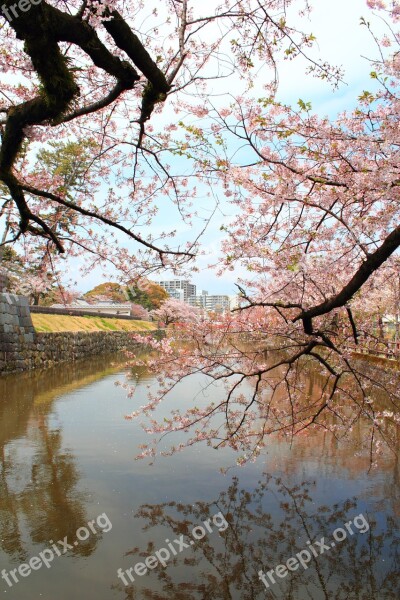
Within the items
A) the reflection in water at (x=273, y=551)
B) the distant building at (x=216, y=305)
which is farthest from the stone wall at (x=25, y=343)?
the reflection in water at (x=273, y=551)

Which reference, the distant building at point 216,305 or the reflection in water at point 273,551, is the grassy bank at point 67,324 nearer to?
the distant building at point 216,305

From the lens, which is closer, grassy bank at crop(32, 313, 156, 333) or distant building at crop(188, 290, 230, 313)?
distant building at crop(188, 290, 230, 313)

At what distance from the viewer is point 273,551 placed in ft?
13.2

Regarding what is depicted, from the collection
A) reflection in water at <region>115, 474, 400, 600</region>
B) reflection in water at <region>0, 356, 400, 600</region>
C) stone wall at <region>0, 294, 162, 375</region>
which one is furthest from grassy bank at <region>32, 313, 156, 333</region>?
reflection in water at <region>115, 474, 400, 600</region>

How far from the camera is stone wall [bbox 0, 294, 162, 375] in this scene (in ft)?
48.6

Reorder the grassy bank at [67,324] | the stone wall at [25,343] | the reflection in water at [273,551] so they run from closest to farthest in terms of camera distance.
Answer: the reflection in water at [273,551] < the stone wall at [25,343] < the grassy bank at [67,324]

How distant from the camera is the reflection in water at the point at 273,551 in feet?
11.4

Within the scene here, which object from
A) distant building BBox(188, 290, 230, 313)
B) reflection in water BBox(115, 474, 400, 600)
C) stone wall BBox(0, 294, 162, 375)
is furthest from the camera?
stone wall BBox(0, 294, 162, 375)

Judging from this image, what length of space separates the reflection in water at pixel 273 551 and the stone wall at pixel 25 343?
710cm

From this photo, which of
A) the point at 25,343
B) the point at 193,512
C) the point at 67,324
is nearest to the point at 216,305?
the point at 193,512

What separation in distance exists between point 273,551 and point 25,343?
14.2 meters

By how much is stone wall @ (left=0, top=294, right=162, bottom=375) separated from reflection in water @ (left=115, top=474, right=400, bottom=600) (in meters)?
7.10

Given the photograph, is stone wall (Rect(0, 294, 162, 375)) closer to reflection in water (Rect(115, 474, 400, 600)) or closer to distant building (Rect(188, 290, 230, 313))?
distant building (Rect(188, 290, 230, 313))

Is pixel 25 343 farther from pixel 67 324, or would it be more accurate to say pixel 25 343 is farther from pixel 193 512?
pixel 193 512
